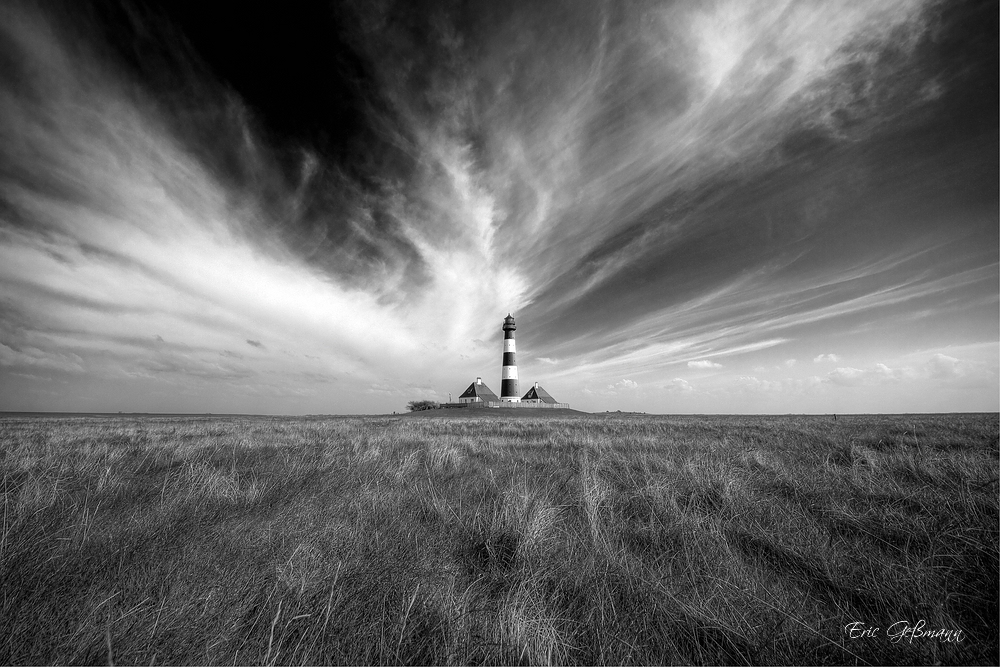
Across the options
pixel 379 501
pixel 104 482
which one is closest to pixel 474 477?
pixel 379 501

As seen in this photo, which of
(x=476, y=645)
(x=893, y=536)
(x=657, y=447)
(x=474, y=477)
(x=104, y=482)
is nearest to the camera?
(x=476, y=645)

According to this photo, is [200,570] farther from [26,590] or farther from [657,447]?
[657,447]

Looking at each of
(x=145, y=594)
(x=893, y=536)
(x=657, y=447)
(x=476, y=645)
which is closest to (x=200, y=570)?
(x=145, y=594)

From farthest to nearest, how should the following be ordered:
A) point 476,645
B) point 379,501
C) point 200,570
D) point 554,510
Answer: point 379,501, point 554,510, point 200,570, point 476,645

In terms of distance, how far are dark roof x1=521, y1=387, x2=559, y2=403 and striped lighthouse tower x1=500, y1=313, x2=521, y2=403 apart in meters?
8.67

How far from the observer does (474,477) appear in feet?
17.5

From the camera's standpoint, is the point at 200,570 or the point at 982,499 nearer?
the point at 200,570

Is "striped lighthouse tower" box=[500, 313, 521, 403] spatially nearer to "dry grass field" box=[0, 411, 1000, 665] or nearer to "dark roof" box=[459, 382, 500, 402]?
"dark roof" box=[459, 382, 500, 402]

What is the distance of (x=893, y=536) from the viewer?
291cm

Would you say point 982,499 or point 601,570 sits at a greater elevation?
point 982,499

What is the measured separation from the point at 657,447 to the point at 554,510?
6129 millimetres
